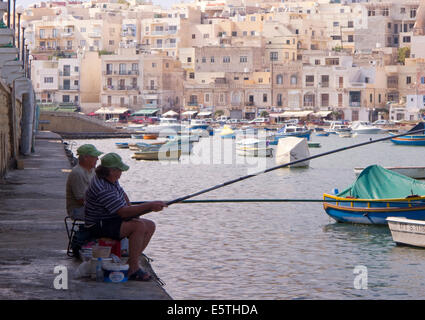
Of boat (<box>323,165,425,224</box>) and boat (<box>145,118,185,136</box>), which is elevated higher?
boat (<box>323,165,425,224</box>)

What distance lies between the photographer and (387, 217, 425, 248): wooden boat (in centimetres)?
1753

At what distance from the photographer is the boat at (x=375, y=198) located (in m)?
20.4

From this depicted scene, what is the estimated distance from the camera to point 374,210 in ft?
67.8

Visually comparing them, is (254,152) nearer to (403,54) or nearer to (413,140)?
(413,140)

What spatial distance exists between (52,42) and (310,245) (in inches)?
4152

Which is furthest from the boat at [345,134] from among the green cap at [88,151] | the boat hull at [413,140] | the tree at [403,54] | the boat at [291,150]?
the green cap at [88,151]

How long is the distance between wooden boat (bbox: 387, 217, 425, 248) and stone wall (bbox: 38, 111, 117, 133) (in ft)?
184

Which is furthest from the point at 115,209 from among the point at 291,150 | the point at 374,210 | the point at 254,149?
the point at 254,149

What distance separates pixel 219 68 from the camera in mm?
105000

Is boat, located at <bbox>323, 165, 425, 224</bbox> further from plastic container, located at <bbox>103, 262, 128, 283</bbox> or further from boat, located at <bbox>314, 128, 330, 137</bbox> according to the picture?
boat, located at <bbox>314, 128, 330, 137</bbox>

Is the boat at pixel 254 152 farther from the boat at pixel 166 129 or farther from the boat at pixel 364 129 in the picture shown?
the boat at pixel 364 129

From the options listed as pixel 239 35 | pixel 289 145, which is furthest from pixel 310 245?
pixel 239 35

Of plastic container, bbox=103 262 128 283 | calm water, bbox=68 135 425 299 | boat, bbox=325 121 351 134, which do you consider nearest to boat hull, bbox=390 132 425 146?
boat, bbox=325 121 351 134
